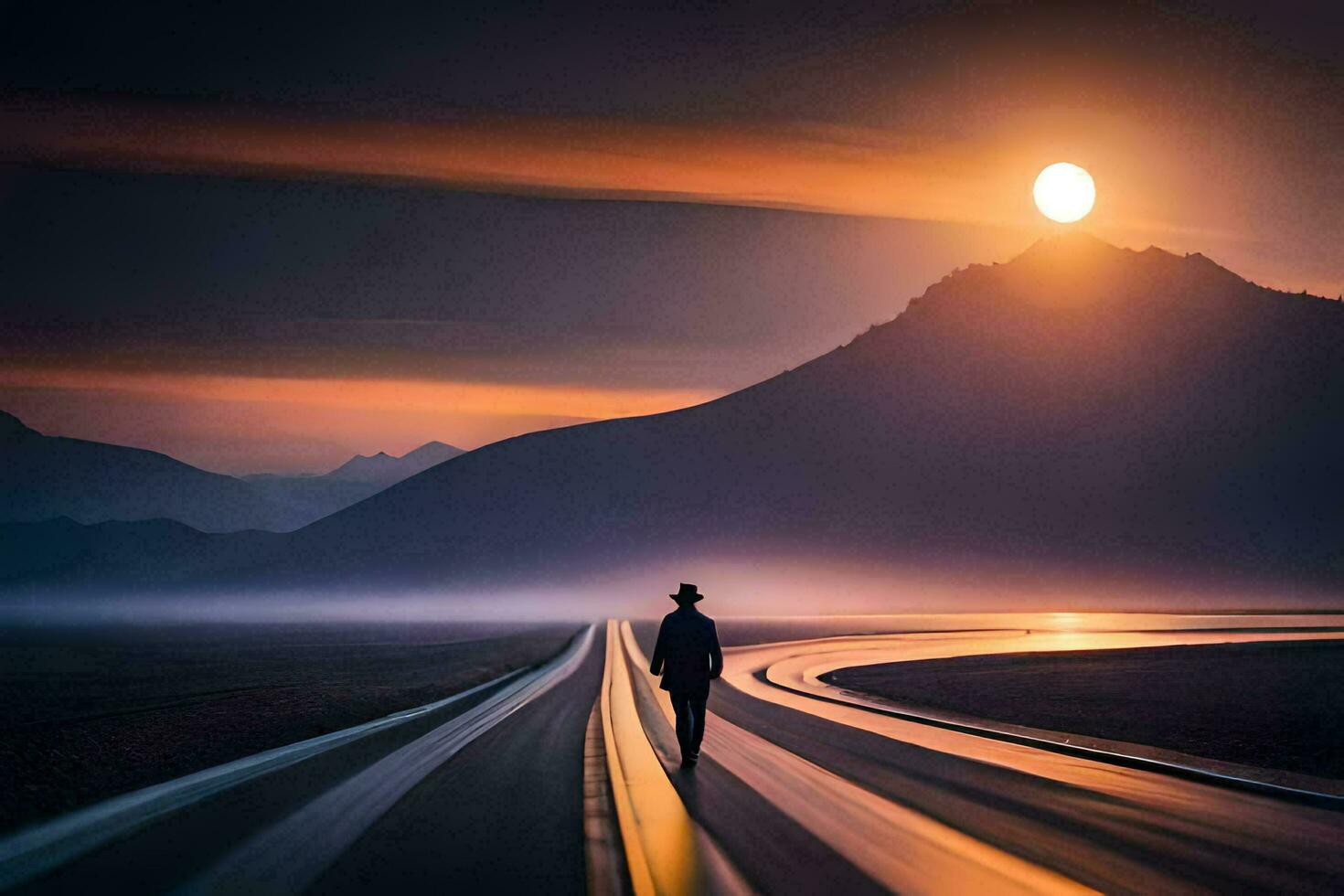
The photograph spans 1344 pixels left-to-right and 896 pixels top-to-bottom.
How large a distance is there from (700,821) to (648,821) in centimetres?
50

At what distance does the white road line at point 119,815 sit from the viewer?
37.1 ft

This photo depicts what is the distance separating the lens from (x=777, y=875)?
32.7 feet

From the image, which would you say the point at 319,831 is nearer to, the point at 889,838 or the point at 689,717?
the point at 889,838

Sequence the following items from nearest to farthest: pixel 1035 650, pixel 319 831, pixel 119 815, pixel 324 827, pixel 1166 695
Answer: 1. pixel 319 831
2. pixel 324 827
3. pixel 119 815
4. pixel 1166 695
5. pixel 1035 650

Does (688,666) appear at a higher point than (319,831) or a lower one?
higher

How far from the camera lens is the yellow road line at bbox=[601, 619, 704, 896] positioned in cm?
965

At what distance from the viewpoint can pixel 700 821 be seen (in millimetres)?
12492

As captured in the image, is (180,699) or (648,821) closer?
(648,821)

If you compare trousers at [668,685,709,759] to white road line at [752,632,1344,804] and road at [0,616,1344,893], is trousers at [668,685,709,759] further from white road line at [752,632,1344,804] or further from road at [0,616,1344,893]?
white road line at [752,632,1344,804]

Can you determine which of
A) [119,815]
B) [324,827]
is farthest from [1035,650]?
[324,827]

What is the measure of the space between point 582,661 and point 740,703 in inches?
835

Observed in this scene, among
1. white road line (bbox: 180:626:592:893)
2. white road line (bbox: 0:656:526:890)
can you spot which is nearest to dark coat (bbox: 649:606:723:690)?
white road line (bbox: 180:626:592:893)

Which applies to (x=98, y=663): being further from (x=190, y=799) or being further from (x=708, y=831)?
(x=708, y=831)

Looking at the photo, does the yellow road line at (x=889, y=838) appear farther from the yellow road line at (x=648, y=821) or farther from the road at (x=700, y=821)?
the yellow road line at (x=648, y=821)
